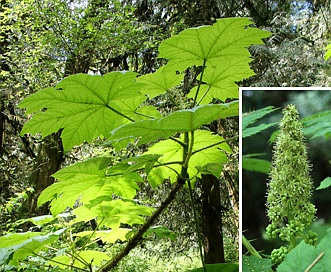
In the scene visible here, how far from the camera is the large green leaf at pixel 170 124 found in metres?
0.37

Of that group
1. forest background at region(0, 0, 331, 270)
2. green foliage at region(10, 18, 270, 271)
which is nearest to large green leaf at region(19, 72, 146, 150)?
green foliage at region(10, 18, 270, 271)

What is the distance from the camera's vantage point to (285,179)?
17.4 inches

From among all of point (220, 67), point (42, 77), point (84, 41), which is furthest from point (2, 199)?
point (220, 67)

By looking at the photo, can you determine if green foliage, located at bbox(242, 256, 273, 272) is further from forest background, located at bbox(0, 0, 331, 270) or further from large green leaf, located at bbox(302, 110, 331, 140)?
forest background, located at bbox(0, 0, 331, 270)

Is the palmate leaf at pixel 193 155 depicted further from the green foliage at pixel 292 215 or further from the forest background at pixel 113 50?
the forest background at pixel 113 50

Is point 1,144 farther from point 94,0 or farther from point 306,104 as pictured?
point 306,104

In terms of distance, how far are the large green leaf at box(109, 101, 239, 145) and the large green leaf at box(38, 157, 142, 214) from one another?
11 centimetres

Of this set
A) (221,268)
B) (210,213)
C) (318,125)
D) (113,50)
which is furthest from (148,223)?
(113,50)

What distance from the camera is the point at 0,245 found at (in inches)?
25.1

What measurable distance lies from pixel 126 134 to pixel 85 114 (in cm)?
12

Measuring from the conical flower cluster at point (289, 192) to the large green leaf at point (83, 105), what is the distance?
5.8 inches

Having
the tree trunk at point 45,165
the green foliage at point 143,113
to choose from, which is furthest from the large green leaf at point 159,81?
the tree trunk at point 45,165

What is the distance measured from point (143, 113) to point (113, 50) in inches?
143

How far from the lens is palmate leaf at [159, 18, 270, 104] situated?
44cm
